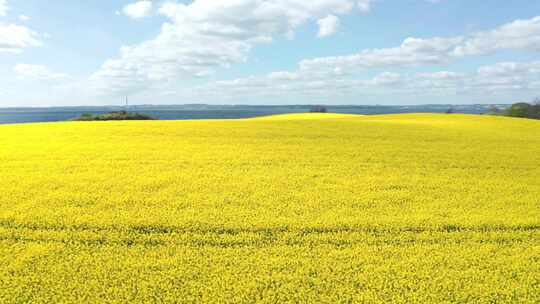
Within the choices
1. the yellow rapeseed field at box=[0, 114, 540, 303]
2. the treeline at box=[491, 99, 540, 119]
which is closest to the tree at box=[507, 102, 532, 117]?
the treeline at box=[491, 99, 540, 119]

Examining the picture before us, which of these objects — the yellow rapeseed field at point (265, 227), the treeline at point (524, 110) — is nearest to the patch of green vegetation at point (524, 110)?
the treeline at point (524, 110)

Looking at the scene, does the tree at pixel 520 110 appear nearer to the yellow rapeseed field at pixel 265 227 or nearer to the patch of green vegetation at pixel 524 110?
the patch of green vegetation at pixel 524 110

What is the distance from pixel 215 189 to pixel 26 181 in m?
4.53

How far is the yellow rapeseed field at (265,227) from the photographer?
428 centimetres

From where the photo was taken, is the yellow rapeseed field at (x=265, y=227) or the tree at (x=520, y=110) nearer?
the yellow rapeseed field at (x=265, y=227)

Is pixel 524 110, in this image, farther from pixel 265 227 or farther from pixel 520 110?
pixel 265 227

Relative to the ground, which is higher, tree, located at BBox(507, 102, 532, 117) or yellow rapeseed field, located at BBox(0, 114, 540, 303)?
tree, located at BBox(507, 102, 532, 117)

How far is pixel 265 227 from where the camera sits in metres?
5.88

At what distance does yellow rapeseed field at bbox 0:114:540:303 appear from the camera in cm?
428

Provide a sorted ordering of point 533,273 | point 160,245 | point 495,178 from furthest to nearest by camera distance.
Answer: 1. point 495,178
2. point 160,245
3. point 533,273

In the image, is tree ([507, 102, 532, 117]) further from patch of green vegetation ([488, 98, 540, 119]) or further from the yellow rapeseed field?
the yellow rapeseed field

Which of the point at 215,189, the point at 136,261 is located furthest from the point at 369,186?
the point at 136,261

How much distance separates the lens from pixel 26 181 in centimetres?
841

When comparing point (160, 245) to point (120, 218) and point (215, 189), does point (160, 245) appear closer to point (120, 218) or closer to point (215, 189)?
point (120, 218)
